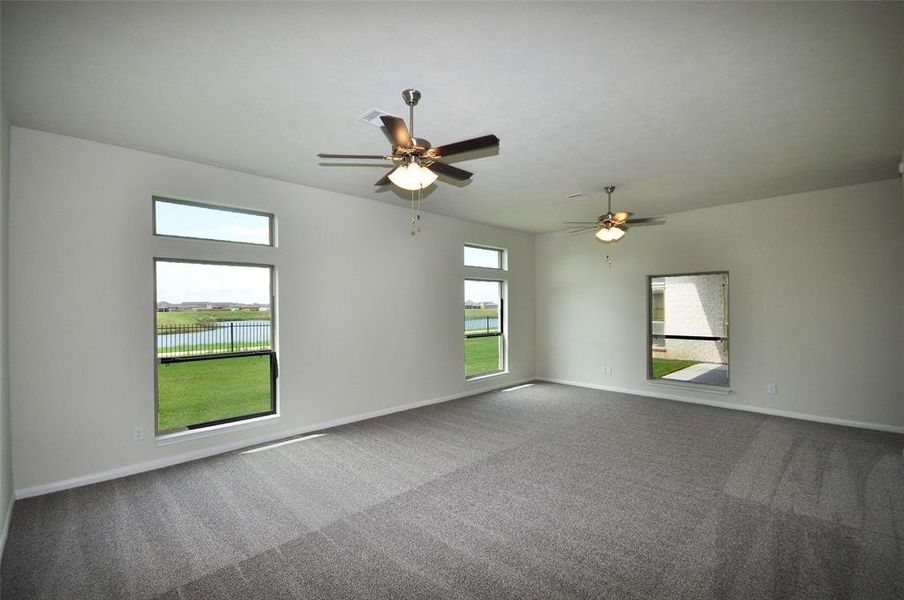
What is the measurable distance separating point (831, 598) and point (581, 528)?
126cm

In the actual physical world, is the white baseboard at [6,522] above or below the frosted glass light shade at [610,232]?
below

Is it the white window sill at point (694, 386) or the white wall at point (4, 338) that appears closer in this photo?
the white wall at point (4, 338)

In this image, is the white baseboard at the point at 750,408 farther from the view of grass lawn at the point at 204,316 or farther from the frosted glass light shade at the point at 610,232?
the view of grass lawn at the point at 204,316

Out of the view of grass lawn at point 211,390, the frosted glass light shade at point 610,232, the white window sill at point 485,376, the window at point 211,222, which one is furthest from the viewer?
the white window sill at point 485,376

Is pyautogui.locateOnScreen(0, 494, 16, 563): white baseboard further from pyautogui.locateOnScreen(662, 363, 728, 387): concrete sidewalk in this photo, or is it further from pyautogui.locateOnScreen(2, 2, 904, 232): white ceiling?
pyautogui.locateOnScreen(662, 363, 728, 387): concrete sidewalk

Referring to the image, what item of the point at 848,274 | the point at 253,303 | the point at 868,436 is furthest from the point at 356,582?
the point at 848,274

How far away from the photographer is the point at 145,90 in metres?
2.66

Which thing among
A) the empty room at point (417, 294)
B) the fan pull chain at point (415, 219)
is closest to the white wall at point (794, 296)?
the empty room at point (417, 294)

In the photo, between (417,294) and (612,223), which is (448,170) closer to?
(612,223)

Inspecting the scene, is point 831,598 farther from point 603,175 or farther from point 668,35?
point 603,175

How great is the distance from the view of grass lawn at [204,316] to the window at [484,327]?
11.1 ft

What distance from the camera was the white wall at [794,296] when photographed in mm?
4820

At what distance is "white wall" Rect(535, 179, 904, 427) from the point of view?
482 cm

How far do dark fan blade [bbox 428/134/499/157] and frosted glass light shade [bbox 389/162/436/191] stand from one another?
129mm
